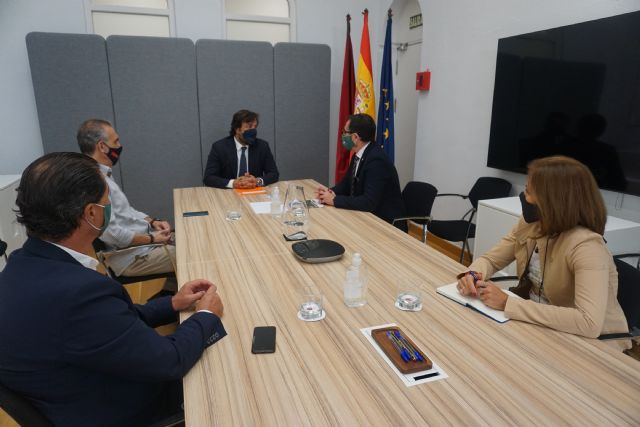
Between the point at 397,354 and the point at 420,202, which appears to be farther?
the point at 420,202

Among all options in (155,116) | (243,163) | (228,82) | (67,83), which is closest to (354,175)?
(243,163)

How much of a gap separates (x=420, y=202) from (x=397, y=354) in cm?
236

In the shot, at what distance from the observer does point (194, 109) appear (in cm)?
441

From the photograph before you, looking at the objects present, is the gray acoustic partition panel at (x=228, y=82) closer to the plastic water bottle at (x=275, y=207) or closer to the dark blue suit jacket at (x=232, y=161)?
the dark blue suit jacket at (x=232, y=161)

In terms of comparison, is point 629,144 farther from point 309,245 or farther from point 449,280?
point 309,245

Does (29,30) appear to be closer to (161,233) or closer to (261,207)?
(161,233)

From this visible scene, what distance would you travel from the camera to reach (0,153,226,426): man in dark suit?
3.22ft

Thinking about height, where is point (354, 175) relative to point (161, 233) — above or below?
above

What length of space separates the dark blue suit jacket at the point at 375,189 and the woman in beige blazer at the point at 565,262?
127 cm

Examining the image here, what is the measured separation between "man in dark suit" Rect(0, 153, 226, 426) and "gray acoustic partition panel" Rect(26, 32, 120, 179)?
3.45m

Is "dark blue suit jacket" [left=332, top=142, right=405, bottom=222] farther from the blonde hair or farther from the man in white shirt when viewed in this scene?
the blonde hair

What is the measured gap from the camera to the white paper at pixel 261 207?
2.75 m

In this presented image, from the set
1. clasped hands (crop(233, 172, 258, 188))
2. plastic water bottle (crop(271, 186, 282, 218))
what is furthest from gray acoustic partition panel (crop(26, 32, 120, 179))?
plastic water bottle (crop(271, 186, 282, 218))

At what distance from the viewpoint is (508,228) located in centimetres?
290
